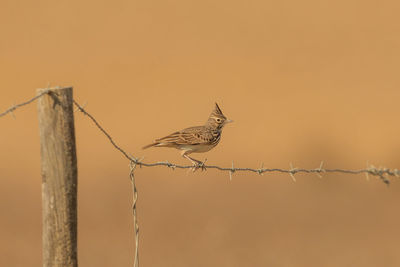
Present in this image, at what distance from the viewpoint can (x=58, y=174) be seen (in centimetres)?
497

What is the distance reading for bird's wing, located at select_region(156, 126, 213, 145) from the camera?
7.27m

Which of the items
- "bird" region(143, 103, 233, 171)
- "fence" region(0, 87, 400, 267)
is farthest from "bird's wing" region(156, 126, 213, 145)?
"fence" region(0, 87, 400, 267)

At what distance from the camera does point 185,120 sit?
77.8ft

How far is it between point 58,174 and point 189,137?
255 cm

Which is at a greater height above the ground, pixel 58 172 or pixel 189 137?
pixel 189 137

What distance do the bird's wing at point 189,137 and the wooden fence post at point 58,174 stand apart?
2.27 meters

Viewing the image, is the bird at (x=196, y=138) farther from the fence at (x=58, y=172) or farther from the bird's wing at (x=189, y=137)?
the fence at (x=58, y=172)

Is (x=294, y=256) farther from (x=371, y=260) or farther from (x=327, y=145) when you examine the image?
(x=327, y=145)

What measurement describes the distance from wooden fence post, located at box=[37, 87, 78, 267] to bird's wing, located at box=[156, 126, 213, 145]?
7.44 feet

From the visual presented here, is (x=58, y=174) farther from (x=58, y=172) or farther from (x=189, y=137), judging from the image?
(x=189, y=137)

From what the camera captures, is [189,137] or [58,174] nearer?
[58,174]

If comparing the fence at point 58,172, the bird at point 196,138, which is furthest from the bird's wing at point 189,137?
the fence at point 58,172

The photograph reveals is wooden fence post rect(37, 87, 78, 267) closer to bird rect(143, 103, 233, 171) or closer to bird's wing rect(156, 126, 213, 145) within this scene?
bird rect(143, 103, 233, 171)

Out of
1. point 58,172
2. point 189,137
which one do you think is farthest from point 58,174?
point 189,137
